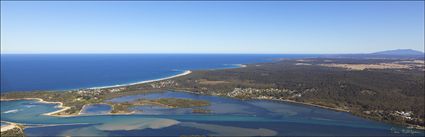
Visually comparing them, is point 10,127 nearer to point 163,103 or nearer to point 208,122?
point 163,103

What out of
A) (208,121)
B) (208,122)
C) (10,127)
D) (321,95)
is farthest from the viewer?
(321,95)

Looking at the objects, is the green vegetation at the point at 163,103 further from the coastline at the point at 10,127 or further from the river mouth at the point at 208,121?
the coastline at the point at 10,127

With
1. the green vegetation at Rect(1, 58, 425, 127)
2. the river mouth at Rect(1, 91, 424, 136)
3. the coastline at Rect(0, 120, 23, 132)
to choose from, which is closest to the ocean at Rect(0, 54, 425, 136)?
the river mouth at Rect(1, 91, 424, 136)

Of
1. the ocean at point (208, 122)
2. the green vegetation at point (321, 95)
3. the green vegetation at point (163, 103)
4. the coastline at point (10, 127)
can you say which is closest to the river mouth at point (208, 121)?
the ocean at point (208, 122)

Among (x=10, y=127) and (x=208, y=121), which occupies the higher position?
(x=208, y=121)

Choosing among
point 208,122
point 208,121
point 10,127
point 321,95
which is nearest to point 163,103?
point 208,121

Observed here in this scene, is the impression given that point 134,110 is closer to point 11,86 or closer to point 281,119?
point 281,119

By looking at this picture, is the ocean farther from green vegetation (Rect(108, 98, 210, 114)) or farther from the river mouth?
green vegetation (Rect(108, 98, 210, 114))

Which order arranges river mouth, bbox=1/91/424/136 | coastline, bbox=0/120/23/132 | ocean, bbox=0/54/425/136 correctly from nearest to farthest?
1. ocean, bbox=0/54/425/136
2. river mouth, bbox=1/91/424/136
3. coastline, bbox=0/120/23/132

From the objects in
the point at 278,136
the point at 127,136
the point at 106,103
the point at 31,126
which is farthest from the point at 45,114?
the point at 278,136
